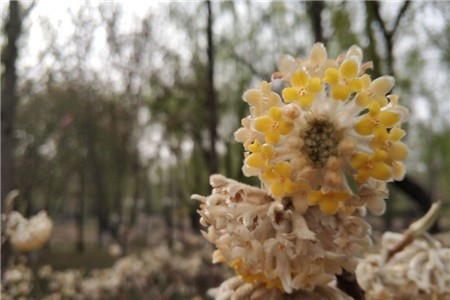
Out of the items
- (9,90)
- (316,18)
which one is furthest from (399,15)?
(9,90)

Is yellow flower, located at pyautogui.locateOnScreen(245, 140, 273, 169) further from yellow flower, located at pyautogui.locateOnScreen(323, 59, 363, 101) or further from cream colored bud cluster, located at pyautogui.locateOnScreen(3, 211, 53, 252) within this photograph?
cream colored bud cluster, located at pyautogui.locateOnScreen(3, 211, 53, 252)

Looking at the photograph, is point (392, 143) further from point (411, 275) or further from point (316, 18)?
point (316, 18)

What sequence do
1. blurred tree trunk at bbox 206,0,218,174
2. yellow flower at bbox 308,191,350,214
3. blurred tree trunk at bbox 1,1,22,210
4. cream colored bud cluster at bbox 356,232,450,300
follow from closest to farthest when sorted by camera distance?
1. yellow flower at bbox 308,191,350,214
2. cream colored bud cluster at bbox 356,232,450,300
3. blurred tree trunk at bbox 1,1,22,210
4. blurred tree trunk at bbox 206,0,218,174

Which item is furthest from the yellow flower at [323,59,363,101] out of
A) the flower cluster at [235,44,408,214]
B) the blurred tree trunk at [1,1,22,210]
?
the blurred tree trunk at [1,1,22,210]

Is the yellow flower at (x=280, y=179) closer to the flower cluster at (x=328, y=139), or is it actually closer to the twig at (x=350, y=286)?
the flower cluster at (x=328, y=139)

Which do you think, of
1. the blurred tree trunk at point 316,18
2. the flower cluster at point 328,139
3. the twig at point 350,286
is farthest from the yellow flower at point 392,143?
the blurred tree trunk at point 316,18
